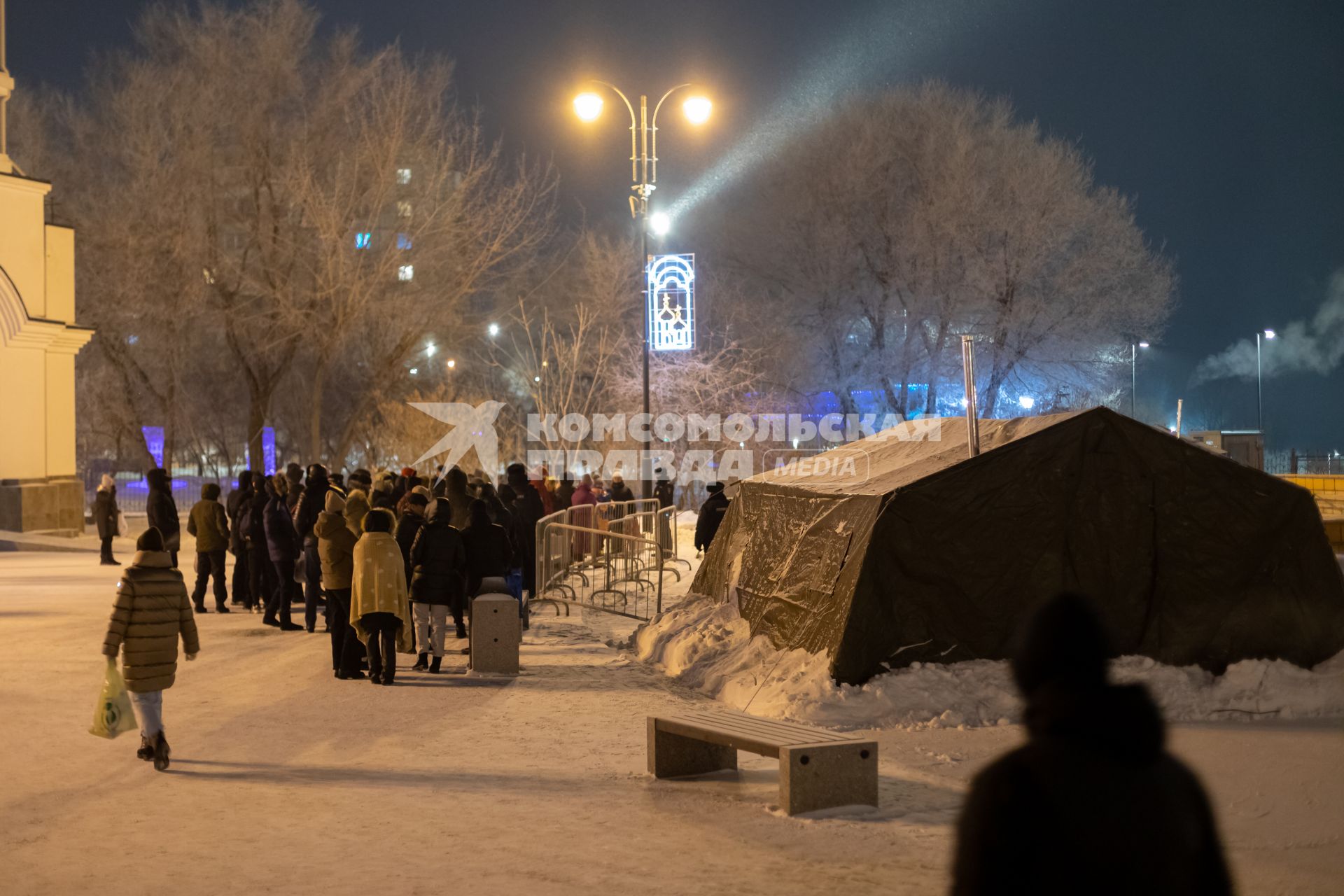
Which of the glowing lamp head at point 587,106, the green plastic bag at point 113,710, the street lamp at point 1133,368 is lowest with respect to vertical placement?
the green plastic bag at point 113,710

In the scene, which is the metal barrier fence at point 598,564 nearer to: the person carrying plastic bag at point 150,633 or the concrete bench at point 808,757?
the person carrying plastic bag at point 150,633

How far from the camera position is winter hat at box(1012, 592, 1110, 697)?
279 centimetres

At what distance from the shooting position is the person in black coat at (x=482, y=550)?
12.7 meters

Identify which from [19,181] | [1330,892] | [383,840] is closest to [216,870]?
[383,840]

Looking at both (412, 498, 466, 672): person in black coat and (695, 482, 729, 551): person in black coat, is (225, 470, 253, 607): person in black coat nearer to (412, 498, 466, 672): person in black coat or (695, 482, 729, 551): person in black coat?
(412, 498, 466, 672): person in black coat

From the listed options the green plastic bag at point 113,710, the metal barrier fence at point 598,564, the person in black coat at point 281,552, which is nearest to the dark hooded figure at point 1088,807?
the green plastic bag at point 113,710

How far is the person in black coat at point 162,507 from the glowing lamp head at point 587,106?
8106 millimetres

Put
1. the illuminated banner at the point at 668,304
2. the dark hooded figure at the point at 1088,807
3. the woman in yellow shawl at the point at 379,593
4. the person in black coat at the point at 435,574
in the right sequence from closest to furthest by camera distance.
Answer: the dark hooded figure at the point at 1088,807 < the woman in yellow shawl at the point at 379,593 < the person in black coat at the point at 435,574 < the illuminated banner at the point at 668,304

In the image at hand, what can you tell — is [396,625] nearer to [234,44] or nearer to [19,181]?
[19,181]

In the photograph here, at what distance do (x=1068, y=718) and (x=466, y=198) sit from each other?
35986 mm

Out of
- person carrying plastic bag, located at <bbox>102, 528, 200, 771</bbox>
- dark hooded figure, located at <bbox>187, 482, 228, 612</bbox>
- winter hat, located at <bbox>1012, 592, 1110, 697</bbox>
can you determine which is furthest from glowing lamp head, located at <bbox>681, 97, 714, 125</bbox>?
winter hat, located at <bbox>1012, 592, 1110, 697</bbox>

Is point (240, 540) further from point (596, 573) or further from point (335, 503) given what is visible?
point (596, 573)

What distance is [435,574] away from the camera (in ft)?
39.3

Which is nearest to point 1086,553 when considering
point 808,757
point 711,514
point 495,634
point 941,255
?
point 808,757
